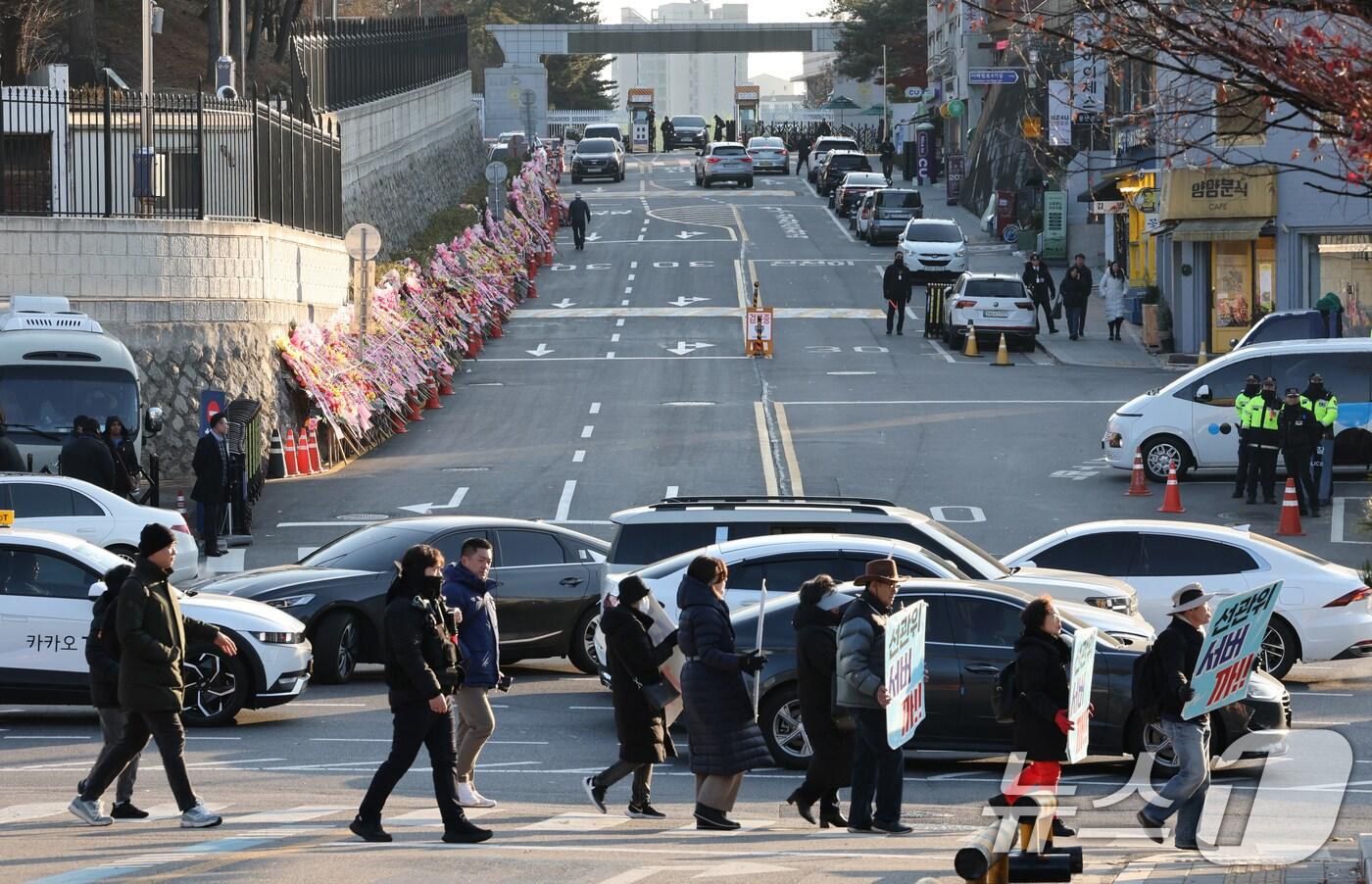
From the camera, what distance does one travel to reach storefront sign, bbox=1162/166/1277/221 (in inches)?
1494

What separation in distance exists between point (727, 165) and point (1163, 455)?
176 feet

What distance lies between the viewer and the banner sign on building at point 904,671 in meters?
10.6

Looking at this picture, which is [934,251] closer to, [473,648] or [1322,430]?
[1322,430]

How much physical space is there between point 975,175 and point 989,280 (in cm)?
2972

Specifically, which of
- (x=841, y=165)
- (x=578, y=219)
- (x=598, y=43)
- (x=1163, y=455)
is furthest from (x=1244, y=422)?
(x=598, y=43)

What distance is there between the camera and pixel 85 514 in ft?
68.4

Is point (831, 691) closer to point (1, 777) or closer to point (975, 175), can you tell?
point (1, 777)

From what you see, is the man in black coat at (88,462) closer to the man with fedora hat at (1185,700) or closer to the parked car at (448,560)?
the parked car at (448,560)

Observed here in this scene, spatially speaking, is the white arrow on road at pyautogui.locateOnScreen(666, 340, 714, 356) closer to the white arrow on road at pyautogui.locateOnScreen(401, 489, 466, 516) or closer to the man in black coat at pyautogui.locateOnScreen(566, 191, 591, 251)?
the white arrow on road at pyautogui.locateOnScreen(401, 489, 466, 516)

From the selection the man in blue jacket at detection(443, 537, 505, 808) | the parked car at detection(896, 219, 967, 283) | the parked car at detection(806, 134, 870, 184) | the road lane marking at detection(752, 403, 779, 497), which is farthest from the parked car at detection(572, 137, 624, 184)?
the man in blue jacket at detection(443, 537, 505, 808)

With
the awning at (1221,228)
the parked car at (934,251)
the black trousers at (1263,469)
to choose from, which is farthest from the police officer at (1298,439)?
the parked car at (934,251)

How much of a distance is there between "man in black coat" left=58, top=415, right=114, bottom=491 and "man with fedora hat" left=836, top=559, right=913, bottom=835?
14.0 m

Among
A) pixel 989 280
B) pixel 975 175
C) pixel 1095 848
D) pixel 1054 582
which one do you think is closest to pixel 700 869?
pixel 1095 848

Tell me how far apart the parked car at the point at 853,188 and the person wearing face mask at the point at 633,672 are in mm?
55610
